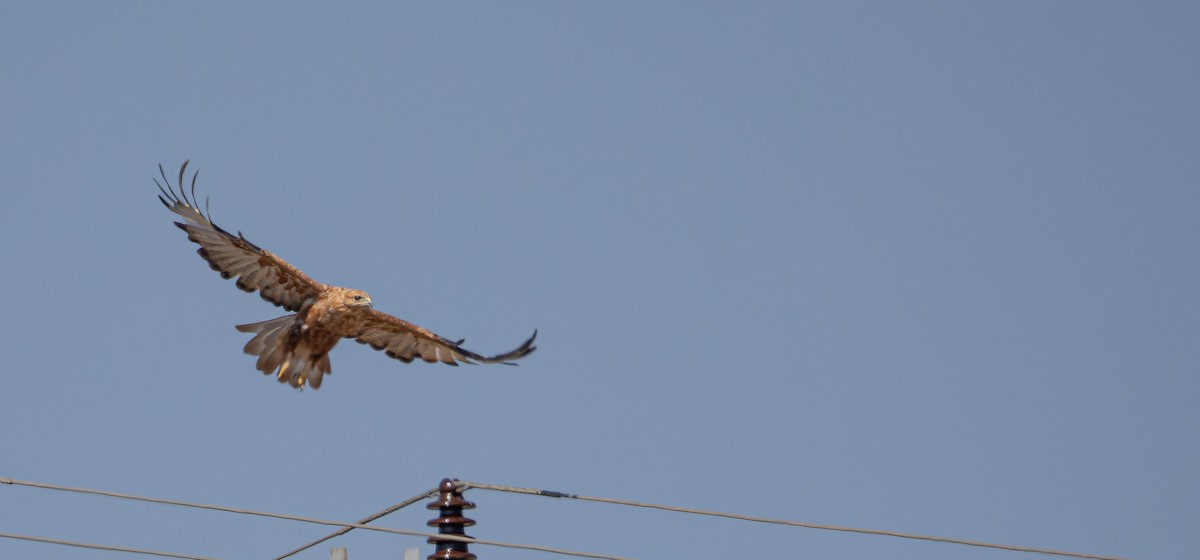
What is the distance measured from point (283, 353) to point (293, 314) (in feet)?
1.17

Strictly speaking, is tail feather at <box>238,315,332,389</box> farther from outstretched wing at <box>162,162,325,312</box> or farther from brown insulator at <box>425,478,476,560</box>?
brown insulator at <box>425,478,476,560</box>

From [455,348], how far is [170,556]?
694 centimetres

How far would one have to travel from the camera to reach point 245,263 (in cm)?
1409

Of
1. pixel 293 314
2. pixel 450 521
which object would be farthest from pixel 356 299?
pixel 450 521

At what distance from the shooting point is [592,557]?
7609 millimetres

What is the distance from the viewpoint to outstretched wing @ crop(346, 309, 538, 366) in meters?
14.2

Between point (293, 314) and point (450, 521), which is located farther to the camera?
point (293, 314)

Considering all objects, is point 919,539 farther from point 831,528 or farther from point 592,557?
point 592,557

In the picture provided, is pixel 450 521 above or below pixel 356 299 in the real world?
below

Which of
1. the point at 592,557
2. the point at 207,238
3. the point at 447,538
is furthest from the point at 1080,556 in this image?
the point at 207,238

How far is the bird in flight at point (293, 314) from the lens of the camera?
1387 cm

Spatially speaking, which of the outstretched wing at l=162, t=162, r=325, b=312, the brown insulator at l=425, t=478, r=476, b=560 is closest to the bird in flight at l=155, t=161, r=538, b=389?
the outstretched wing at l=162, t=162, r=325, b=312

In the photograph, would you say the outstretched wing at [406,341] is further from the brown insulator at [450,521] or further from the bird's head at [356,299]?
the brown insulator at [450,521]

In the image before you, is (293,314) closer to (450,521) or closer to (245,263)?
(245,263)
